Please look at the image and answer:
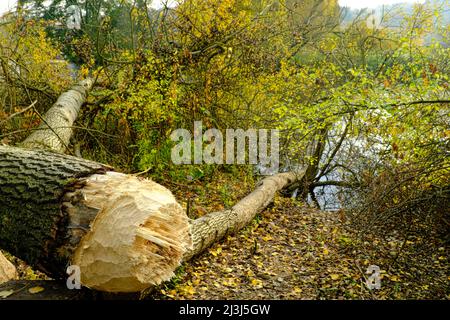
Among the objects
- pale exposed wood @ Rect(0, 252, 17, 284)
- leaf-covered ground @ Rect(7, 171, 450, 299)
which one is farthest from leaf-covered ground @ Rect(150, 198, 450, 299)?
pale exposed wood @ Rect(0, 252, 17, 284)

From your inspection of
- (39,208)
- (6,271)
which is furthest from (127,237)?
(6,271)

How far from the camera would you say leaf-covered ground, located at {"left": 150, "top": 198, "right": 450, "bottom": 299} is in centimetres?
366

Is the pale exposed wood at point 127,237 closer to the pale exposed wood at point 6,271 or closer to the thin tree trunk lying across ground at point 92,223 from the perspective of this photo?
the thin tree trunk lying across ground at point 92,223

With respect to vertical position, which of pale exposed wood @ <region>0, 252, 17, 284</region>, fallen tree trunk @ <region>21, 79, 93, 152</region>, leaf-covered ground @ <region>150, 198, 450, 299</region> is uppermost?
fallen tree trunk @ <region>21, 79, 93, 152</region>

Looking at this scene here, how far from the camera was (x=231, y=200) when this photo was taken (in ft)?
21.5

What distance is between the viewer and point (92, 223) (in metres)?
2.29

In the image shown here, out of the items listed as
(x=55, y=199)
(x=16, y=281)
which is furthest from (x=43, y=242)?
(x=16, y=281)

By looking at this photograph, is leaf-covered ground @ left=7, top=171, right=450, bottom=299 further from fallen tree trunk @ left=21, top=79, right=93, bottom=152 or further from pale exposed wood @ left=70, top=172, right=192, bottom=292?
fallen tree trunk @ left=21, top=79, right=93, bottom=152

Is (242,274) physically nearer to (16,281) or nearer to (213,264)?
(213,264)

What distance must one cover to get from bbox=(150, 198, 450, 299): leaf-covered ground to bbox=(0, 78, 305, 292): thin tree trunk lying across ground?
1067mm

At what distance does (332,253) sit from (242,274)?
139cm

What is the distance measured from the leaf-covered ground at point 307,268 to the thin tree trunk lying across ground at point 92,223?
3.50ft

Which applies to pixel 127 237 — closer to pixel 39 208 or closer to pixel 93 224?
pixel 93 224

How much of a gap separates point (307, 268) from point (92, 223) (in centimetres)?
287
